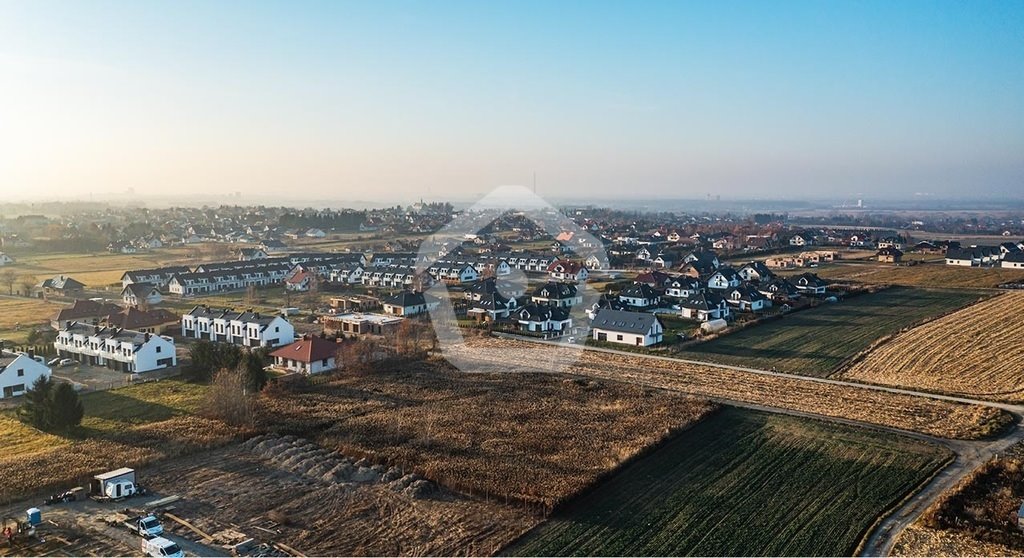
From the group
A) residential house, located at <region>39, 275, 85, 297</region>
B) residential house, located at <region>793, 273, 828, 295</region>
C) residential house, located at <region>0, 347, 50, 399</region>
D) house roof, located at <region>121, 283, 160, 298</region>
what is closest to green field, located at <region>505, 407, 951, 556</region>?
residential house, located at <region>0, 347, 50, 399</region>

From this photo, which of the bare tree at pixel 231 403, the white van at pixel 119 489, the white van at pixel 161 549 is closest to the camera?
the white van at pixel 161 549

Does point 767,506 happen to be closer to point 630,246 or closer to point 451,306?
point 451,306

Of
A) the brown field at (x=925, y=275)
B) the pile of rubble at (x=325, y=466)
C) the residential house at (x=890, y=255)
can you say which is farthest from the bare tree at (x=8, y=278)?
the residential house at (x=890, y=255)

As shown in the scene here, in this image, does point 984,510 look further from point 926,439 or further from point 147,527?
point 147,527

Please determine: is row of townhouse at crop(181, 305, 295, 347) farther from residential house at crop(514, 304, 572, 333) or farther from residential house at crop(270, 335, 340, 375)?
residential house at crop(514, 304, 572, 333)

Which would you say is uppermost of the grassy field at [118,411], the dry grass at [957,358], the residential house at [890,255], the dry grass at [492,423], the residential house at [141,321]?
the residential house at [890,255]

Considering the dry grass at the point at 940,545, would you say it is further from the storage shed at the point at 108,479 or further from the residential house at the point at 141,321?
the residential house at the point at 141,321

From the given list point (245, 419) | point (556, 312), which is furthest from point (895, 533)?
point (556, 312)
